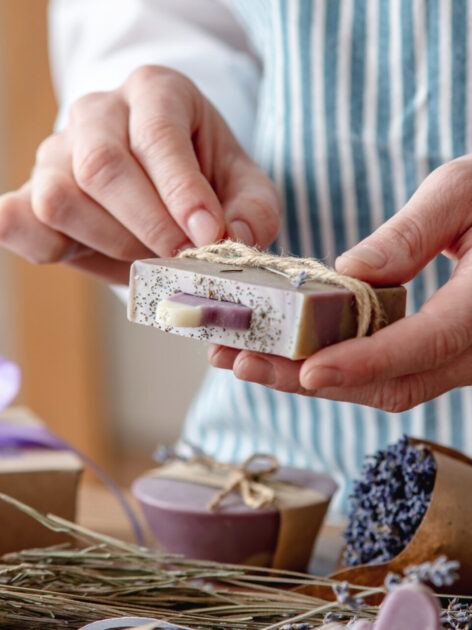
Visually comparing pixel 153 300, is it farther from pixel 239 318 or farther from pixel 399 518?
pixel 399 518

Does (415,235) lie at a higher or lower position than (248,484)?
higher

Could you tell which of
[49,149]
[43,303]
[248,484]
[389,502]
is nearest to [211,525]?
[248,484]

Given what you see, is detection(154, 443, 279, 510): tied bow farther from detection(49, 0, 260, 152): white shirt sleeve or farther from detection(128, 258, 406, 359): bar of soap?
detection(49, 0, 260, 152): white shirt sleeve

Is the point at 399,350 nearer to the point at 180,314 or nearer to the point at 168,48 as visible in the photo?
the point at 180,314

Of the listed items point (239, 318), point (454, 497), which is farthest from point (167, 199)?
point (454, 497)

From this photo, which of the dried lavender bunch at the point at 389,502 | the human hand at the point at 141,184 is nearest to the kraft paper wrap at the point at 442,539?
the dried lavender bunch at the point at 389,502

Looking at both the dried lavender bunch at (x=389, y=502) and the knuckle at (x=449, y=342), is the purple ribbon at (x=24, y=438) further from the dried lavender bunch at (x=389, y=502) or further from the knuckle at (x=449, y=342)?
the knuckle at (x=449, y=342)
